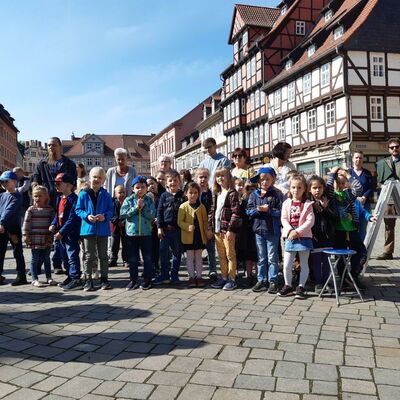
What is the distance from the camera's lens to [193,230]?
20.8 feet

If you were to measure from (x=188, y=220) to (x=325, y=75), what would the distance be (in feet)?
69.9

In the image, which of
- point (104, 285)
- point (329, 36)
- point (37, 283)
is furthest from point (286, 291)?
point (329, 36)

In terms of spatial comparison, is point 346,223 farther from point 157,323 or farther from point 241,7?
point 241,7

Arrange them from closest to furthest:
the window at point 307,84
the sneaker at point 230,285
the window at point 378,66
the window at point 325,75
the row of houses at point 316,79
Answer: the sneaker at point 230,285 → the row of houses at point 316,79 → the window at point 378,66 → the window at point 325,75 → the window at point 307,84

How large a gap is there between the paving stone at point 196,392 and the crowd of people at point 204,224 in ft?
9.34

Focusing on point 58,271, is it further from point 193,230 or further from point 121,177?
point 193,230

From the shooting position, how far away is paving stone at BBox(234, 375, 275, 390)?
290cm


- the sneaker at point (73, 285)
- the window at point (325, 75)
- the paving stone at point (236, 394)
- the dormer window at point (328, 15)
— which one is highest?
the dormer window at point (328, 15)

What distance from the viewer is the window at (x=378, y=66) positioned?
2384cm

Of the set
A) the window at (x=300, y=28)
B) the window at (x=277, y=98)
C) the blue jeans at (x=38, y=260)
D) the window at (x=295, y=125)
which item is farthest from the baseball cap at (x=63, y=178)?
the window at (x=300, y=28)

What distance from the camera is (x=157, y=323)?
172 inches

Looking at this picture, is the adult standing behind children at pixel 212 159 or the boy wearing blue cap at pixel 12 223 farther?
the adult standing behind children at pixel 212 159

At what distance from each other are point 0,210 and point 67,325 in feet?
10.8

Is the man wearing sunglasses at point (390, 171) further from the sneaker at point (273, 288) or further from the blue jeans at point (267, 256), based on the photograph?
the sneaker at point (273, 288)
